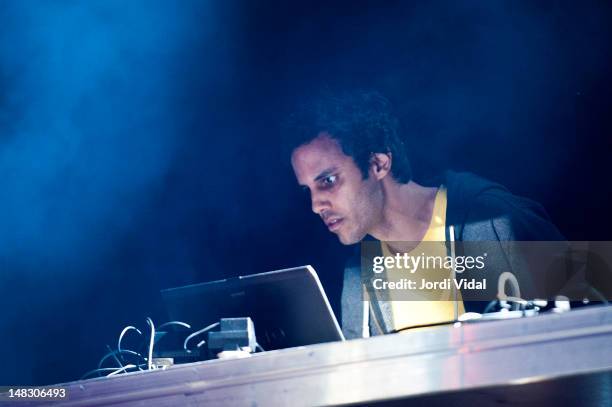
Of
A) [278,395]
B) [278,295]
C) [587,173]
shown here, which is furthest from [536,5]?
[278,395]

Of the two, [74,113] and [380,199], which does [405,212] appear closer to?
[380,199]

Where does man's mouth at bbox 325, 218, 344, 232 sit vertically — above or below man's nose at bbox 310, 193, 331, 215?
below

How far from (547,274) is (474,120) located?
86cm

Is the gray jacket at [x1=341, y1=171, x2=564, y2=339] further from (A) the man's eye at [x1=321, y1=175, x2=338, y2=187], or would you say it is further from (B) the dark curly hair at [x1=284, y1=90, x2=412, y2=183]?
(A) the man's eye at [x1=321, y1=175, x2=338, y2=187]

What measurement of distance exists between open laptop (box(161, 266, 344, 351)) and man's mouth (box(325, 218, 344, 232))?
53.1 inches

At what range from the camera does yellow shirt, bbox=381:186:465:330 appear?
2.62 m

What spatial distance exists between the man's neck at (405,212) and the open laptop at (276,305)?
1.30m

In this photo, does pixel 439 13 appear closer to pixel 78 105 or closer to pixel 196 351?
pixel 78 105

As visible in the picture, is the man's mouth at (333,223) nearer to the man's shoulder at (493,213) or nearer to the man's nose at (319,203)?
the man's nose at (319,203)

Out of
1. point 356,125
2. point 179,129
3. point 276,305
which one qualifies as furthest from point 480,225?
point 179,129

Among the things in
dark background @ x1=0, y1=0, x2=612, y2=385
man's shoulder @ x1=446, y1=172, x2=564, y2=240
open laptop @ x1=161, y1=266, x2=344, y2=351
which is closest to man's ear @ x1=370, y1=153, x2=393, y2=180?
dark background @ x1=0, y1=0, x2=612, y2=385

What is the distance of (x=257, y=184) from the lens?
10.8ft

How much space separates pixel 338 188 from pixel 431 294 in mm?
687

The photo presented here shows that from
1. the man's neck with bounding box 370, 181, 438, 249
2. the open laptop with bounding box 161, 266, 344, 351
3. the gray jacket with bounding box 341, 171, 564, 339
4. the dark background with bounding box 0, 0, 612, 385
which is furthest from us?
the dark background with bounding box 0, 0, 612, 385
